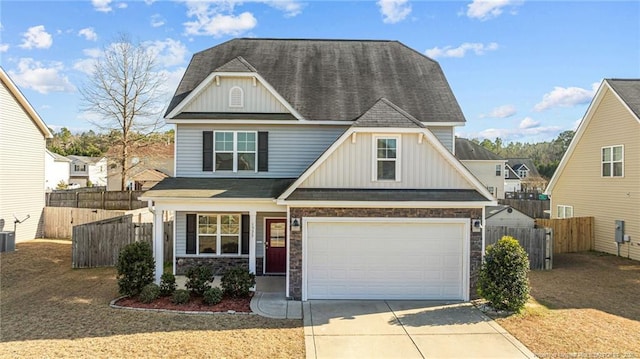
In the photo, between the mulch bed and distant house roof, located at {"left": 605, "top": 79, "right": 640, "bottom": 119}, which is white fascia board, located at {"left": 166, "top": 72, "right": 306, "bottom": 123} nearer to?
the mulch bed

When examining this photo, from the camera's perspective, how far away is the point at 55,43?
18328 mm

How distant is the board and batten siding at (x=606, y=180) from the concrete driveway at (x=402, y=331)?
11.2 m

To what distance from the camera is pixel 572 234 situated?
18.1m

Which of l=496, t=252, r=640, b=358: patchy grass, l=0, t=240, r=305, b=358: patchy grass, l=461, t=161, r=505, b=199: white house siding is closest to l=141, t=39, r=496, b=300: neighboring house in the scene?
l=496, t=252, r=640, b=358: patchy grass

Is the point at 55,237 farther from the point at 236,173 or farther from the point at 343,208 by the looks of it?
the point at 343,208

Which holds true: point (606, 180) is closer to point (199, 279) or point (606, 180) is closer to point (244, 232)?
point (244, 232)

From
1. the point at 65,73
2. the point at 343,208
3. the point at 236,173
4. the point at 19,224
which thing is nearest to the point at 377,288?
the point at 343,208

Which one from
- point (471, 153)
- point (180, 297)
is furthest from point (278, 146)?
point (471, 153)

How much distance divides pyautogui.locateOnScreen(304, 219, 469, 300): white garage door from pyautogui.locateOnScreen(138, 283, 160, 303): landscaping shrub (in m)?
4.39

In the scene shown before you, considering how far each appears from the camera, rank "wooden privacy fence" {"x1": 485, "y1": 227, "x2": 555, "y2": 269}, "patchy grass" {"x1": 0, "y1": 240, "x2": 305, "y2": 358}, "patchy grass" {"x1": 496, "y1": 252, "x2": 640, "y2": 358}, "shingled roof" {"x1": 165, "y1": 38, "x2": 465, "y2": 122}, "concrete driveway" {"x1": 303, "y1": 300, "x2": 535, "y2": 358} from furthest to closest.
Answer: "wooden privacy fence" {"x1": 485, "y1": 227, "x2": 555, "y2": 269} → "shingled roof" {"x1": 165, "y1": 38, "x2": 465, "y2": 122} → "patchy grass" {"x1": 496, "y1": 252, "x2": 640, "y2": 358} → "concrete driveway" {"x1": 303, "y1": 300, "x2": 535, "y2": 358} → "patchy grass" {"x1": 0, "y1": 240, "x2": 305, "y2": 358}

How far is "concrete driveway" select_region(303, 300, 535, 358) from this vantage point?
763 centimetres

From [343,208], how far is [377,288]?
99.6 inches

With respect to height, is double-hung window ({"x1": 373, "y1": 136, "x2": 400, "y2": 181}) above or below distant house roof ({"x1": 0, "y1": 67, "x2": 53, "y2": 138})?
below

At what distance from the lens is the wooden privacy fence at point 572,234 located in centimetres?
1798
